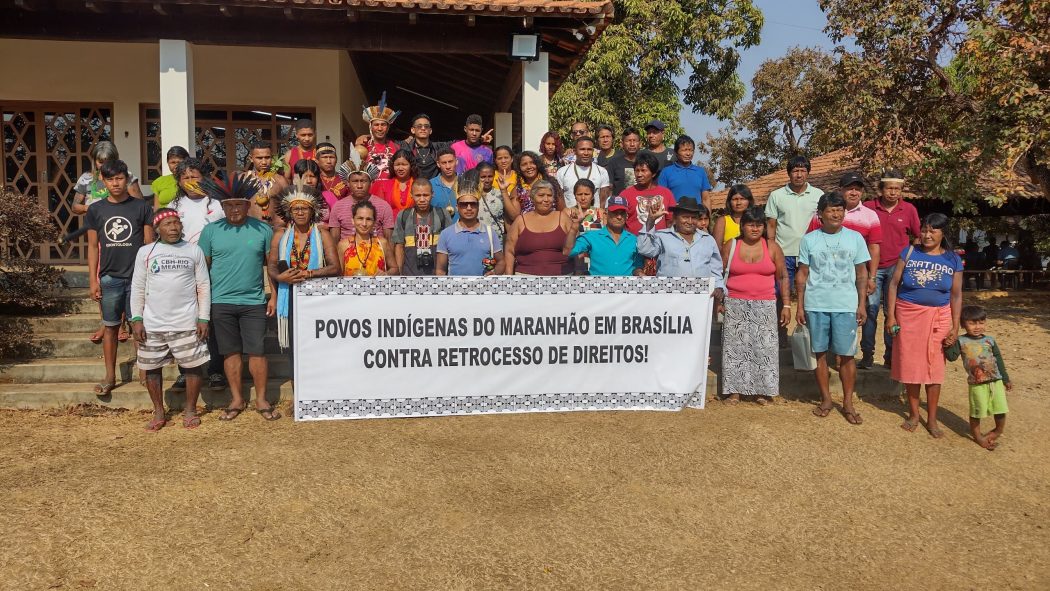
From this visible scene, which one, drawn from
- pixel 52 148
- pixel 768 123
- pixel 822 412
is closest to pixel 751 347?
pixel 822 412

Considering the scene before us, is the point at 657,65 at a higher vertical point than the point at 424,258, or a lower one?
higher

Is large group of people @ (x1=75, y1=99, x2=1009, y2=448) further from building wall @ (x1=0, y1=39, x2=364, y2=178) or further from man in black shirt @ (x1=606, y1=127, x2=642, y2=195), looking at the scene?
building wall @ (x1=0, y1=39, x2=364, y2=178)

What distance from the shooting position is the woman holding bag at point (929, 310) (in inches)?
216

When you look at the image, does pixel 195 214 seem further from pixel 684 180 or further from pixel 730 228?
pixel 730 228

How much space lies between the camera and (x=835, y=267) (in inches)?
225

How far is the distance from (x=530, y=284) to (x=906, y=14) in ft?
35.0

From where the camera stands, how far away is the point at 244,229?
5.38m

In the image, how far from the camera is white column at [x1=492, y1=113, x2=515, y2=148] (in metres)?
12.3

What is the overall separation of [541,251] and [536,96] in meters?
3.69

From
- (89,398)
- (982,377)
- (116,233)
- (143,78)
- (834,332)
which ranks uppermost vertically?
(143,78)

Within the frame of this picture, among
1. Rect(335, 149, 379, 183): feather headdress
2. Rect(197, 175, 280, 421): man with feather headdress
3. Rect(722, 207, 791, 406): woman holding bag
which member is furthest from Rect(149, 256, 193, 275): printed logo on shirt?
Rect(722, 207, 791, 406): woman holding bag

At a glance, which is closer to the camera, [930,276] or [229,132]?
[930,276]

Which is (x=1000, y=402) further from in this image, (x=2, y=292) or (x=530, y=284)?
(x=2, y=292)

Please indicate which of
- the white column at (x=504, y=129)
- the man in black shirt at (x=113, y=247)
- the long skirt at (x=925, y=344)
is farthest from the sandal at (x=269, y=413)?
the white column at (x=504, y=129)
